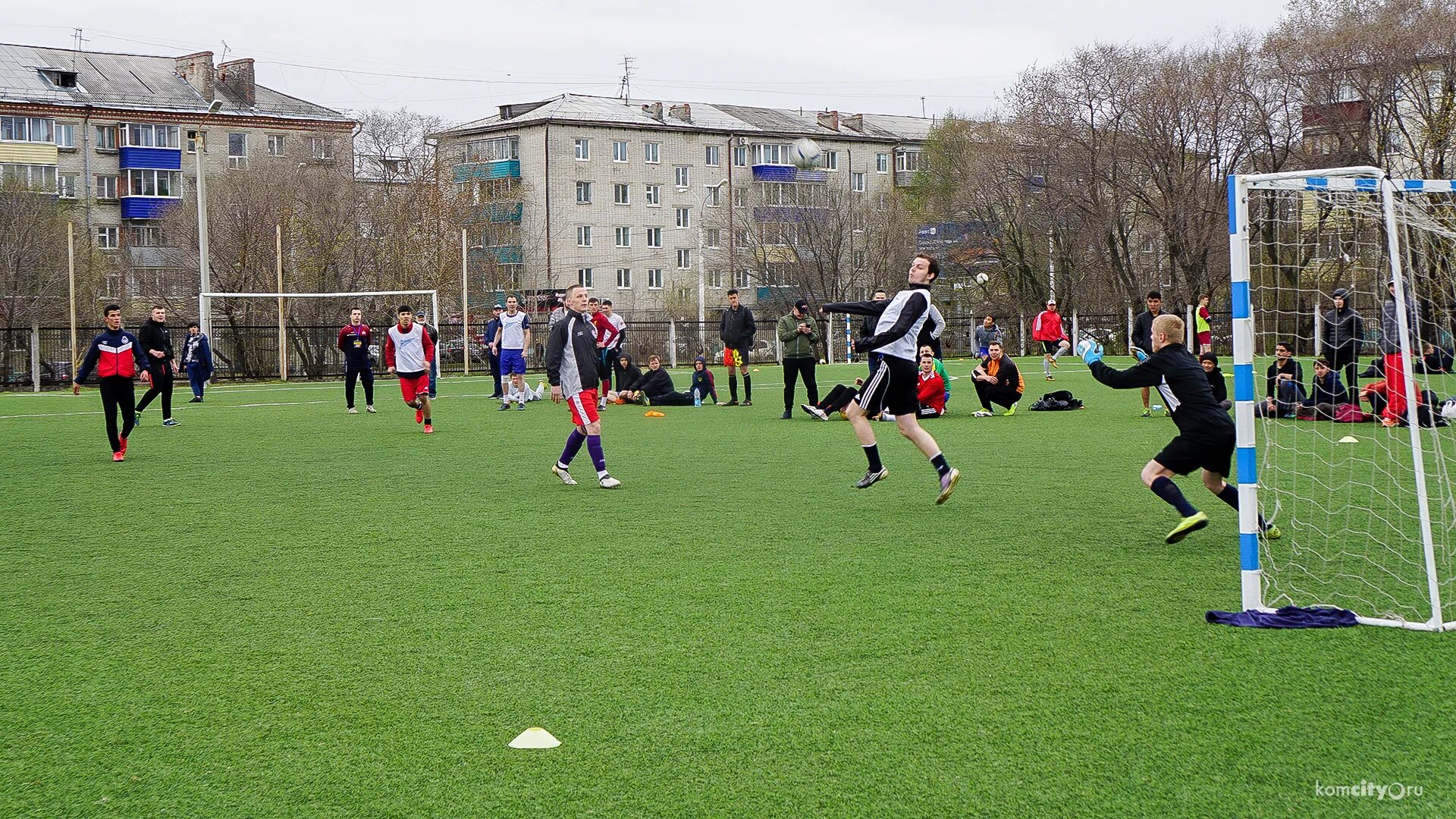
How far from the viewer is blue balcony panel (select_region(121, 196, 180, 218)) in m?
67.1

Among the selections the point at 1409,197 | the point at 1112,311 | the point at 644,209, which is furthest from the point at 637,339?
the point at 1409,197

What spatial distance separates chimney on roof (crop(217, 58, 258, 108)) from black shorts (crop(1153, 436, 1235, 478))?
2795 inches

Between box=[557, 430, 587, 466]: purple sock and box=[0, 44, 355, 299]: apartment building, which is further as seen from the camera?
box=[0, 44, 355, 299]: apartment building

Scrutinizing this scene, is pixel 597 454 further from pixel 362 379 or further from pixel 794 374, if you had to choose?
pixel 362 379

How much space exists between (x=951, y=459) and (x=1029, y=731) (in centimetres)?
935

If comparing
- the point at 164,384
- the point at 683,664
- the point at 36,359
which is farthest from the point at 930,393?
the point at 36,359

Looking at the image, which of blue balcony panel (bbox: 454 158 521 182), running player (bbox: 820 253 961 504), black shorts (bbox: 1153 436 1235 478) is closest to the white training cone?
black shorts (bbox: 1153 436 1235 478)

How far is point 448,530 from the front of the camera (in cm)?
937

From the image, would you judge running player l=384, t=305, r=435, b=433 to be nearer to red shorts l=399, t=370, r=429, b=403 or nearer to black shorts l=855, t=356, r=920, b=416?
red shorts l=399, t=370, r=429, b=403

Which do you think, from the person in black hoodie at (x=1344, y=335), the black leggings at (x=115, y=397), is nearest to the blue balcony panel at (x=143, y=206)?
the black leggings at (x=115, y=397)

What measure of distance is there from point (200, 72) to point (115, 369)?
2466 inches

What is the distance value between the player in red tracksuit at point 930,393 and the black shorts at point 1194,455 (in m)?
12.1

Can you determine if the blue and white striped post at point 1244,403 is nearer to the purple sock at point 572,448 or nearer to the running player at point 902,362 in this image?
the running player at point 902,362

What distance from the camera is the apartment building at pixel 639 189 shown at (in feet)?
234
